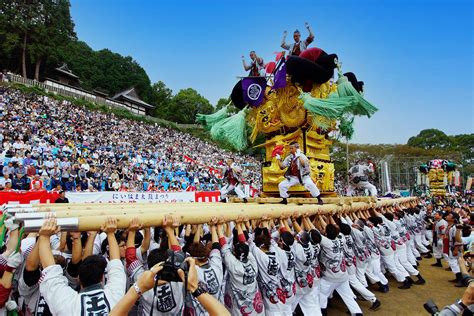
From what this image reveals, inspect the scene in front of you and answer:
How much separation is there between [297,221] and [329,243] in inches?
27.0

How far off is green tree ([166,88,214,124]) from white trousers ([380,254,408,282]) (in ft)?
136

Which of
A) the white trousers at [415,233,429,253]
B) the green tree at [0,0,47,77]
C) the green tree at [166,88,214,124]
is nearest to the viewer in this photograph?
the white trousers at [415,233,429,253]

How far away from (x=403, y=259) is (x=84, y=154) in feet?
51.7

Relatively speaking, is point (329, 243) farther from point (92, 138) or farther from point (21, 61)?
point (21, 61)

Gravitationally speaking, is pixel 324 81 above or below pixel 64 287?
above

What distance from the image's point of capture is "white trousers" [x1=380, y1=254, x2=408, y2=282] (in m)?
7.07

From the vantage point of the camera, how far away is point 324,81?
827 cm

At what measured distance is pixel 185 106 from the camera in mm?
46844

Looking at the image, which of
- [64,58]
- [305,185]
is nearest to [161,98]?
[64,58]

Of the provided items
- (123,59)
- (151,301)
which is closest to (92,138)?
(151,301)

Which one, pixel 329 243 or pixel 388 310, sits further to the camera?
pixel 388 310

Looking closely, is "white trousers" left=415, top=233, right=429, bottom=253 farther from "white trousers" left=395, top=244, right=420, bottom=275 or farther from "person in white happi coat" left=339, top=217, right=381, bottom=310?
"person in white happi coat" left=339, top=217, right=381, bottom=310

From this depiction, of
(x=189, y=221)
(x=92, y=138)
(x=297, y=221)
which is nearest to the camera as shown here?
(x=189, y=221)

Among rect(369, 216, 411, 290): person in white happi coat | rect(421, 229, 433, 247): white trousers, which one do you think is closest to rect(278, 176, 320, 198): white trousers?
rect(369, 216, 411, 290): person in white happi coat
